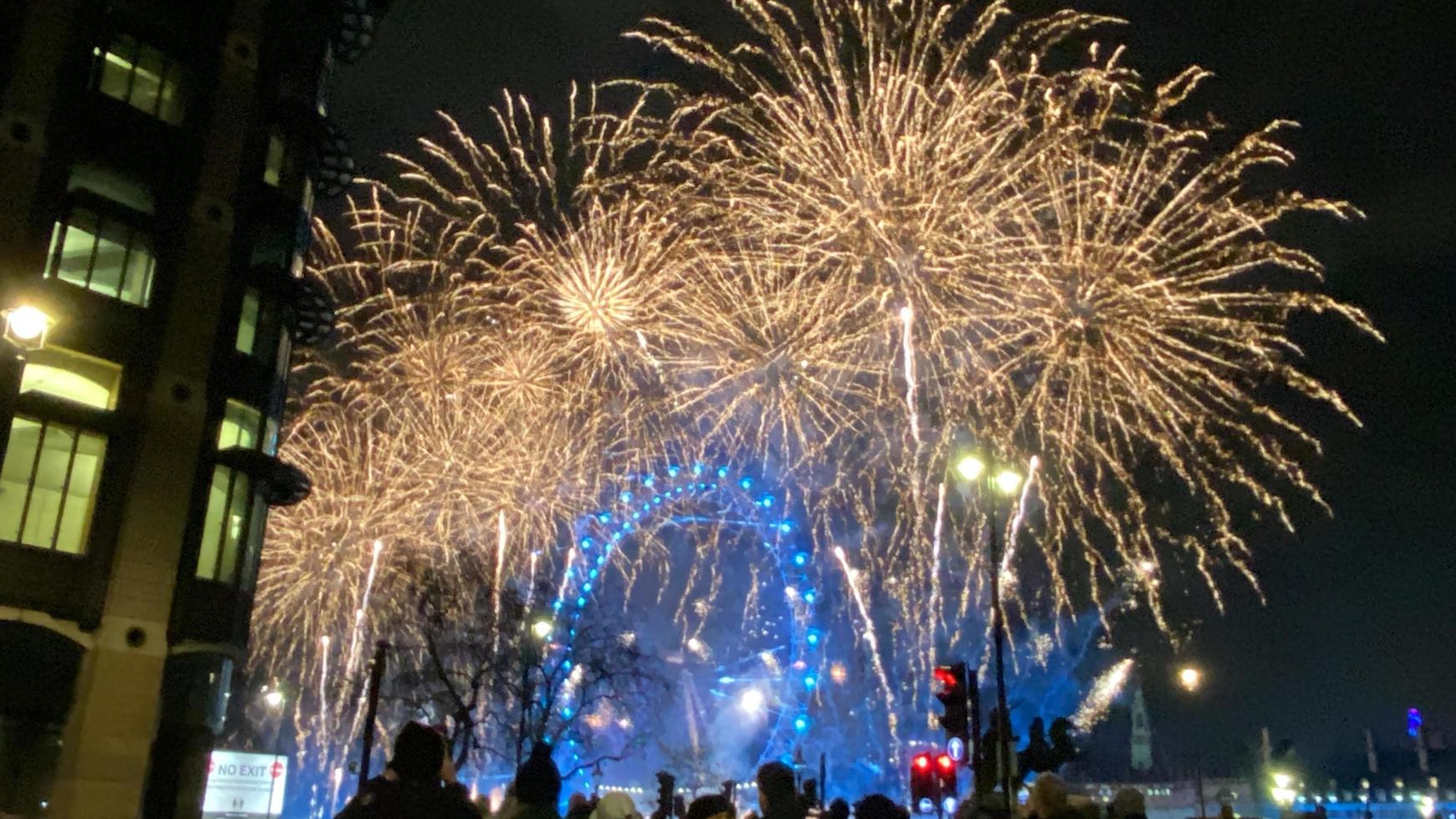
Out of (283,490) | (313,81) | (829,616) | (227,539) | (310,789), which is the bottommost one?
(310,789)

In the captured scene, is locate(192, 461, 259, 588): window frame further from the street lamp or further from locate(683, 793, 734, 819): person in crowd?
the street lamp

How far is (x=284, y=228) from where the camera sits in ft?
92.6

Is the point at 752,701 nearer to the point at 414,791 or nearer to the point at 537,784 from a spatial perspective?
the point at 537,784

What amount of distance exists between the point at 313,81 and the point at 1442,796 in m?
64.7

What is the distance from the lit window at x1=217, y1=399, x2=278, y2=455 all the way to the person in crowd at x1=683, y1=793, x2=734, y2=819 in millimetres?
20508

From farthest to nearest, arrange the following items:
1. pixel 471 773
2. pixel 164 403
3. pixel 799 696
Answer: pixel 471 773 < pixel 799 696 < pixel 164 403

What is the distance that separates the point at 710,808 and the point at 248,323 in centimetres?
2250

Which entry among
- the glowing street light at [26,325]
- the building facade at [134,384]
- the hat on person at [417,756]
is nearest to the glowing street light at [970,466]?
the glowing street light at [26,325]

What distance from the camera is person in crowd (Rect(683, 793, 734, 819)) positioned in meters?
7.84

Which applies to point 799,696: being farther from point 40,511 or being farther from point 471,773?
point 40,511

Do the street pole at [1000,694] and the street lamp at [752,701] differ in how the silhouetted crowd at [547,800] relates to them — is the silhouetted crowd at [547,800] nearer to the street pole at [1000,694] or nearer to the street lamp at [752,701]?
the street pole at [1000,694]

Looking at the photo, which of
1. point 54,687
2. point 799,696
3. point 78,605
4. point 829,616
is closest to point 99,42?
point 78,605

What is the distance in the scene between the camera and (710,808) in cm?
804

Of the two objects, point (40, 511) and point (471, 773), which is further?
point (471, 773)
